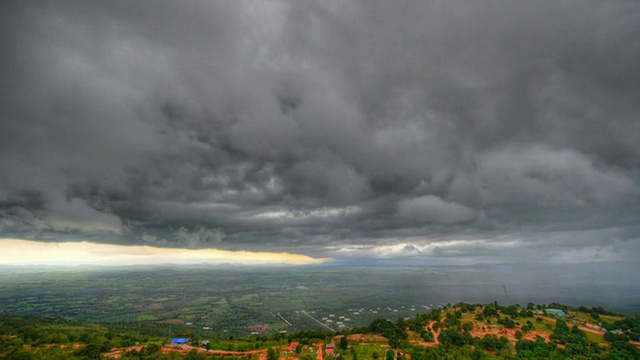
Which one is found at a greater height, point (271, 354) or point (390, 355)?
point (390, 355)

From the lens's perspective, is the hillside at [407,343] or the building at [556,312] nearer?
the hillside at [407,343]

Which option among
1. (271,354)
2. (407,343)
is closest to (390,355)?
(407,343)

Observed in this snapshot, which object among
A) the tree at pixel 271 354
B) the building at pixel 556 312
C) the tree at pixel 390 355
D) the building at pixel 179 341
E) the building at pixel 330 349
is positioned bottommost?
the building at pixel 179 341

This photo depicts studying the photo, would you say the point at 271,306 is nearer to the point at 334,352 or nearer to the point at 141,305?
the point at 141,305

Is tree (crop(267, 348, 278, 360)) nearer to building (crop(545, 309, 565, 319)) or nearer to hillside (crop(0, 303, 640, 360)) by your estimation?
hillside (crop(0, 303, 640, 360))

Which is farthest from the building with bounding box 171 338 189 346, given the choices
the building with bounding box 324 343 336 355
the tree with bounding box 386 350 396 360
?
the tree with bounding box 386 350 396 360

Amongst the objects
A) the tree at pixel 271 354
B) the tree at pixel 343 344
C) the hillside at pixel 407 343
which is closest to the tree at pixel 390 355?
the hillside at pixel 407 343

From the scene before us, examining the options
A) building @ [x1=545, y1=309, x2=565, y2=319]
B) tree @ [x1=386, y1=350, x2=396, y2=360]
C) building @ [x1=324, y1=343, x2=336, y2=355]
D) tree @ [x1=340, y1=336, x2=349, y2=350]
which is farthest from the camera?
building @ [x1=545, y1=309, x2=565, y2=319]

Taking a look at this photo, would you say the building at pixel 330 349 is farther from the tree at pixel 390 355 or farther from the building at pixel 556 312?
the building at pixel 556 312

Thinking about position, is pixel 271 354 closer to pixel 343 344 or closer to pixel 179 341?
pixel 343 344

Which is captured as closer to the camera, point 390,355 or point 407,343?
point 390,355

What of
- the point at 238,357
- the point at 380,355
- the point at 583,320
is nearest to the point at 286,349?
the point at 238,357

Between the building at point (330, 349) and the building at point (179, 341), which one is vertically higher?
the building at point (330, 349)

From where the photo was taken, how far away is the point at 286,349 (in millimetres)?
61094
